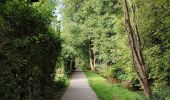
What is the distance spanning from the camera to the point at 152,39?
1720 centimetres

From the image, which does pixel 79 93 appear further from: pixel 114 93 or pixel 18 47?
pixel 18 47

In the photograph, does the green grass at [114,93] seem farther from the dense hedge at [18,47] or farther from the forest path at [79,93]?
the dense hedge at [18,47]

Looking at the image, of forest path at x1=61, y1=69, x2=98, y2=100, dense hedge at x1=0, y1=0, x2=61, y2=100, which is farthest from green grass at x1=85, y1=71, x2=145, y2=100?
dense hedge at x1=0, y1=0, x2=61, y2=100

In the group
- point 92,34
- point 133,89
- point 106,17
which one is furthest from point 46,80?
point 92,34

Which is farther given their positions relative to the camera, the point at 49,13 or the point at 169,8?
the point at 169,8

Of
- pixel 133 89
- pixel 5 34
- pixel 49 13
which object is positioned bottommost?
pixel 133 89

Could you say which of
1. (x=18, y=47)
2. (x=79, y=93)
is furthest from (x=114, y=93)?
(x=18, y=47)

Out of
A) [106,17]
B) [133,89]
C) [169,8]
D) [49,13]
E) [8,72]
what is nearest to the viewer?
[8,72]

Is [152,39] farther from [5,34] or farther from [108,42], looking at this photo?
[108,42]

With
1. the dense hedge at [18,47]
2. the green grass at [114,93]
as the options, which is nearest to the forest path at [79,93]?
the green grass at [114,93]

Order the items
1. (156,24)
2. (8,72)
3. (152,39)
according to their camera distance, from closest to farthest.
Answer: (8,72) < (156,24) < (152,39)

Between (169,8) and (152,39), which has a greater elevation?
(169,8)

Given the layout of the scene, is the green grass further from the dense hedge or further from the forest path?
the dense hedge

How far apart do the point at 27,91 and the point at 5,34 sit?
8.23ft
